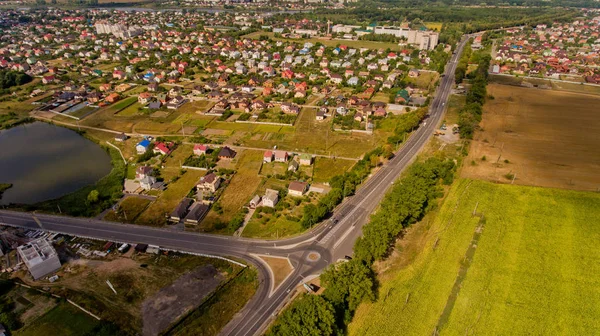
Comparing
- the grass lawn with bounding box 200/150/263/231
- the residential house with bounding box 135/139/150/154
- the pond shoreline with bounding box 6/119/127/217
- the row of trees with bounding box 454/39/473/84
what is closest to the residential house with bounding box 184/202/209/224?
the grass lawn with bounding box 200/150/263/231

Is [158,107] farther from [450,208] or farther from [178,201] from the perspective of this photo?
[450,208]

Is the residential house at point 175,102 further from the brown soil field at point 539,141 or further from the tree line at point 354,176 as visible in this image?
the brown soil field at point 539,141

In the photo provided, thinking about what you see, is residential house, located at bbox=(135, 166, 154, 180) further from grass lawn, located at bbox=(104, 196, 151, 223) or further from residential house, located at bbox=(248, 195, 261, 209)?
residential house, located at bbox=(248, 195, 261, 209)

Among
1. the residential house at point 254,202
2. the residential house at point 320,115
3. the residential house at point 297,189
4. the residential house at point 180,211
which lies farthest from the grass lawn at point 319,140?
the residential house at point 180,211

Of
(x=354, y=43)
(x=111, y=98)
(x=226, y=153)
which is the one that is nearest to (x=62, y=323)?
(x=226, y=153)

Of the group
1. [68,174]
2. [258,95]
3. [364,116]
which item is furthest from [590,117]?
[68,174]

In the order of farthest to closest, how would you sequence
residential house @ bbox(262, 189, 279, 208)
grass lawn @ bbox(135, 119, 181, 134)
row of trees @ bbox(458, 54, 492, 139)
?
grass lawn @ bbox(135, 119, 181, 134) < row of trees @ bbox(458, 54, 492, 139) < residential house @ bbox(262, 189, 279, 208)
